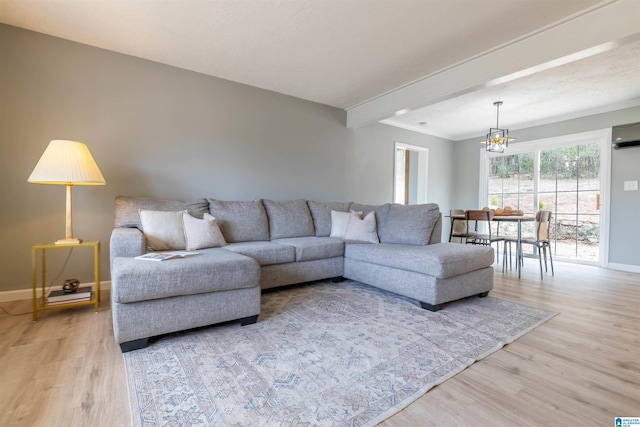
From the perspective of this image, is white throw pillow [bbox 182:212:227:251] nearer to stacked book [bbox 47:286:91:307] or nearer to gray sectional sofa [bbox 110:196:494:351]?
gray sectional sofa [bbox 110:196:494:351]

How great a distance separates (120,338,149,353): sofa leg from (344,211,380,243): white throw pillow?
2251mm

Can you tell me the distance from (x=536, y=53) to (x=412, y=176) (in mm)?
4020

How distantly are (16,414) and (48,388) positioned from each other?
17cm

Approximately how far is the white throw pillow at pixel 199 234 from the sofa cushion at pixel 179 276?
1.72 ft

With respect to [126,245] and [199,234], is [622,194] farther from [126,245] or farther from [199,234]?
[126,245]

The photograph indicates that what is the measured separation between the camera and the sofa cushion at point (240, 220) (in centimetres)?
307

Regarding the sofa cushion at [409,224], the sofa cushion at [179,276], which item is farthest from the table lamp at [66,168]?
the sofa cushion at [409,224]

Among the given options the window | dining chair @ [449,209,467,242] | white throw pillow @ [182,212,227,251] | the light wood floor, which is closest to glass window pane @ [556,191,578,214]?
the window

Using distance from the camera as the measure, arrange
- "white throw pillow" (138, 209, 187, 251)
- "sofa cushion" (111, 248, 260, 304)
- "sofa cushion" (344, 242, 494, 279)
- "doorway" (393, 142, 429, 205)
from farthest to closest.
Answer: "doorway" (393, 142, 429, 205), "white throw pillow" (138, 209, 187, 251), "sofa cushion" (344, 242, 494, 279), "sofa cushion" (111, 248, 260, 304)

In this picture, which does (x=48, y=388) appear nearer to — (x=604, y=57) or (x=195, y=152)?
(x=195, y=152)

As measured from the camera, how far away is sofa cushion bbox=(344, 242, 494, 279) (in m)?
2.38

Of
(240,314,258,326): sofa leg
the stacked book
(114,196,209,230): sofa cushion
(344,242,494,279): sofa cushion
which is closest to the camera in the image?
(240,314,258,326): sofa leg

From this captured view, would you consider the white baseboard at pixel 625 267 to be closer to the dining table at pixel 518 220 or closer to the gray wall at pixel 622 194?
the gray wall at pixel 622 194

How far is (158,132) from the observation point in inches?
123
